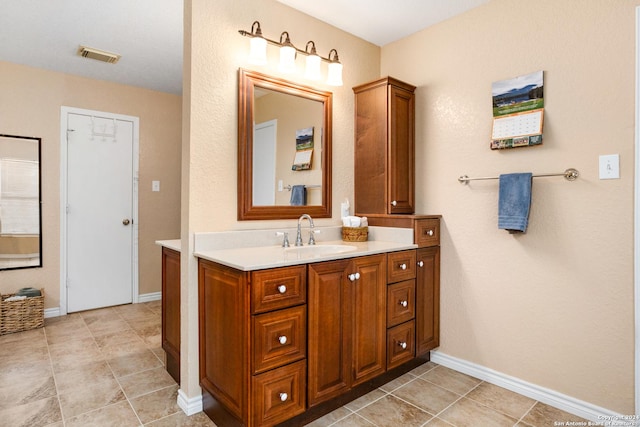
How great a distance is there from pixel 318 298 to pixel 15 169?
3.21 meters

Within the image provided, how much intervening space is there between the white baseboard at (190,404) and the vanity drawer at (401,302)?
3.71 ft

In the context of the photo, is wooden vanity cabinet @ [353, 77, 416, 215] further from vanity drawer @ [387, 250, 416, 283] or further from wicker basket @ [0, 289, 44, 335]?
wicker basket @ [0, 289, 44, 335]

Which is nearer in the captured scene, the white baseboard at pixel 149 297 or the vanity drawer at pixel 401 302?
the vanity drawer at pixel 401 302

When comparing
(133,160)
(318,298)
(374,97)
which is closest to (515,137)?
(374,97)

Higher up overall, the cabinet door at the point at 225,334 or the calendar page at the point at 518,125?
the calendar page at the point at 518,125

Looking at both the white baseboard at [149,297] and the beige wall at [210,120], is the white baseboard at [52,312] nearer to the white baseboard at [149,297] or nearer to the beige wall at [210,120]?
the white baseboard at [149,297]

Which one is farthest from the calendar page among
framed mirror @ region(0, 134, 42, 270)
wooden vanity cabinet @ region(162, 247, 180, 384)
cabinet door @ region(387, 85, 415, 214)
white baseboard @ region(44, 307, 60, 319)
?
white baseboard @ region(44, 307, 60, 319)

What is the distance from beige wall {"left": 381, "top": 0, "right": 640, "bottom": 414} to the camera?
5.93 feet

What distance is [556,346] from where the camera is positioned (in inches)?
79.4

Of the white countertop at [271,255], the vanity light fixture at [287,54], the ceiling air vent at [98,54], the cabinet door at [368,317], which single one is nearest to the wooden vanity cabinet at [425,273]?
the white countertop at [271,255]

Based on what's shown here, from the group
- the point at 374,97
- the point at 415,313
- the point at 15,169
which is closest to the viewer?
the point at 415,313

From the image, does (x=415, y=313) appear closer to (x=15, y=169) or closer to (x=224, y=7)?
(x=224, y=7)

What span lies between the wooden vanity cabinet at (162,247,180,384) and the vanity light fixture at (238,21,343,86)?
4.04 feet

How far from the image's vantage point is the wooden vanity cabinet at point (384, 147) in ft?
8.20
